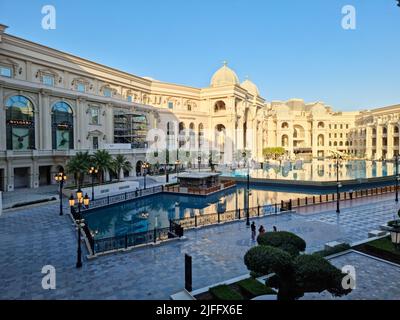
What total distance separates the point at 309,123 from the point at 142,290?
114668 millimetres

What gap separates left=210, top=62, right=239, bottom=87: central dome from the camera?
77.0m

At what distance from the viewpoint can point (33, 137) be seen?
35.2 meters

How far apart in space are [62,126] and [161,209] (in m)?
20.7

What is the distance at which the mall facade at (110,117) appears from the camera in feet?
111

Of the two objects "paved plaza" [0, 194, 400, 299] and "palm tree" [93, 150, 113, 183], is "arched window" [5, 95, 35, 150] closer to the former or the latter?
"palm tree" [93, 150, 113, 183]

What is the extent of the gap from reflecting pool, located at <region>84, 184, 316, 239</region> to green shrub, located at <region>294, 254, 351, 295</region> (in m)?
15.5

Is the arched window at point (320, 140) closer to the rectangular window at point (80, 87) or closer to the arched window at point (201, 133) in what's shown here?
the arched window at point (201, 133)

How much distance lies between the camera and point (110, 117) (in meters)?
46.3

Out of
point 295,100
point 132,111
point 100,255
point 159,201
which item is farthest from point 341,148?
point 100,255

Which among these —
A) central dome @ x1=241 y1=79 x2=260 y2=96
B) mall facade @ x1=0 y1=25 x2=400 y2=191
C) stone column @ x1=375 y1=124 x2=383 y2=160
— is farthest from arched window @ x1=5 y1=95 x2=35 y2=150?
stone column @ x1=375 y1=124 x2=383 y2=160

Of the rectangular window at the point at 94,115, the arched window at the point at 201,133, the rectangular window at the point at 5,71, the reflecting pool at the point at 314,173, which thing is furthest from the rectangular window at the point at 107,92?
the reflecting pool at the point at 314,173

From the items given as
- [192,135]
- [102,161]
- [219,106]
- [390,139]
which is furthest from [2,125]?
[390,139]

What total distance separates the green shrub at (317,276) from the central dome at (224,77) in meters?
72.3

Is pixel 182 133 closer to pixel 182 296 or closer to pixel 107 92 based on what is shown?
pixel 107 92
